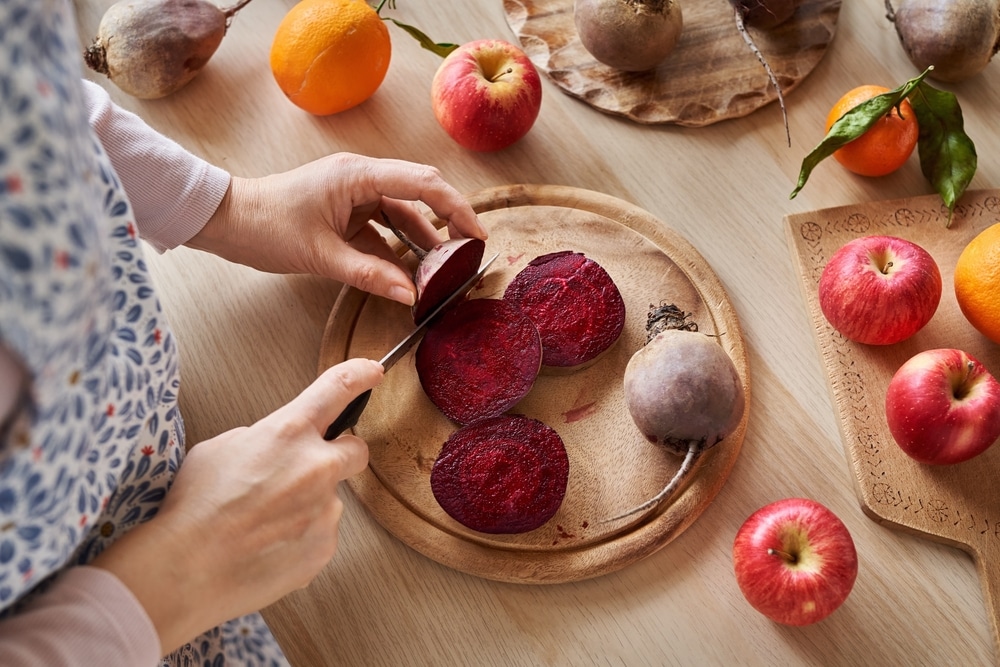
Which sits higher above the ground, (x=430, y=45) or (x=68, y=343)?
(x=68, y=343)

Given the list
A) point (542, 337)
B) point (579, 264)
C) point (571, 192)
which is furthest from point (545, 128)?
point (542, 337)

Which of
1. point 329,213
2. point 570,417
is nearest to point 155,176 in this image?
point 329,213

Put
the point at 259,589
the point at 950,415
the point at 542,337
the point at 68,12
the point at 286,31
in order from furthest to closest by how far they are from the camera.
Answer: the point at 286,31 < the point at 542,337 < the point at 950,415 < the point at 259,589 < the point at 68,12

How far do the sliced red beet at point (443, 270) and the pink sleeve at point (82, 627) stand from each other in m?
0.54

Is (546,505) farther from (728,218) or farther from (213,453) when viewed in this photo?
(728,218)

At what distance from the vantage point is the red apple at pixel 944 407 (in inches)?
42.3

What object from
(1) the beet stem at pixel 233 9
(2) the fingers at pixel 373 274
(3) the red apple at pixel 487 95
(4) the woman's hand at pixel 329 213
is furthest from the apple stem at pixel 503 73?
(1) the beet stem at pixel 233 9

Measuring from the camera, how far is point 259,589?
2.78ft

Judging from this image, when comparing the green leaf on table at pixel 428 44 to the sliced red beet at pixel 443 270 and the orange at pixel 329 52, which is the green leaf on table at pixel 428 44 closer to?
the orange at pixel 329 52

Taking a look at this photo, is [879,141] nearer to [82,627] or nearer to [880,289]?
[880,289]

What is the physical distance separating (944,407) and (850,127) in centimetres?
49

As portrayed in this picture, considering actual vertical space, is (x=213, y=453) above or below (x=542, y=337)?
above

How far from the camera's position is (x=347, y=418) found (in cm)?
103

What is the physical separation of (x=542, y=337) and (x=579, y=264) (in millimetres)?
130
